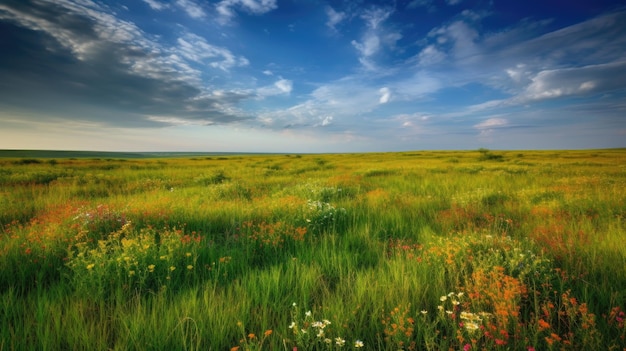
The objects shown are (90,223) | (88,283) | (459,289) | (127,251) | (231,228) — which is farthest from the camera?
(231,228)

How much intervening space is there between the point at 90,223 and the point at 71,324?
3.56 m

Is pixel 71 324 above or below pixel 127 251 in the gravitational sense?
below

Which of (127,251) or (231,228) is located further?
(231,228)

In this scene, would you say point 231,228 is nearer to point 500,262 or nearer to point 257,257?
point 257,257

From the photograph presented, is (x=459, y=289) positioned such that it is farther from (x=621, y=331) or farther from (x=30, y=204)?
(x=30, y=204)

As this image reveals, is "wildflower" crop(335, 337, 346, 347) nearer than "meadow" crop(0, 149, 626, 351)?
Yes

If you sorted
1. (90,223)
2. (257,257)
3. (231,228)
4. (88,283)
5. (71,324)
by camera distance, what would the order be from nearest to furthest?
(71,324) → (88,283) → (257,257) → (90,223) → (231,228)

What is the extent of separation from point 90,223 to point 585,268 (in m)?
8.28

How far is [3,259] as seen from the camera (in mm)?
3840

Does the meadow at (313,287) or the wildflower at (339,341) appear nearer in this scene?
the wildflower at (339,341)

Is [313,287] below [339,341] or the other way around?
below

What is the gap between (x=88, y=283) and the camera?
335 centimetres

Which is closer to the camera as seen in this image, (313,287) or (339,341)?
(339,341)

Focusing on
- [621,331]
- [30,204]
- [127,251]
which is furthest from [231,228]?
[30,204]
